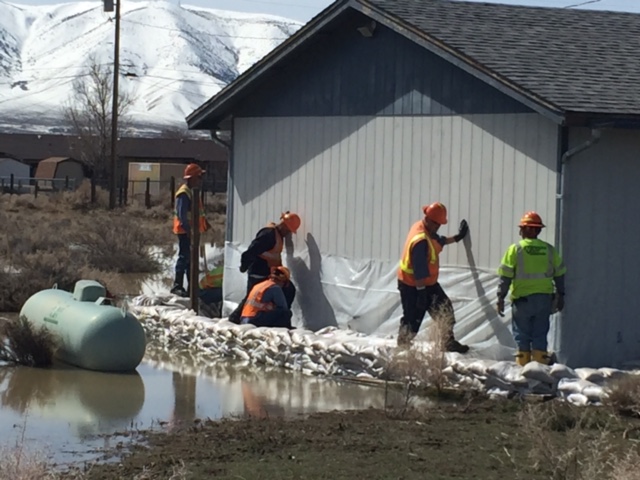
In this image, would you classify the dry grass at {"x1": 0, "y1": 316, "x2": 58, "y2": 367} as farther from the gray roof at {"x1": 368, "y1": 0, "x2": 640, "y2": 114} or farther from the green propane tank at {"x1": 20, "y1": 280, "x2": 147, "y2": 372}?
the gray roof at {"x1": 368, "y1": 0, "x2": 640, "y2": 114}

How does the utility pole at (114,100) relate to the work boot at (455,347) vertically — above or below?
above

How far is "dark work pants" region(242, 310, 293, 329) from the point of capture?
54.1 feet

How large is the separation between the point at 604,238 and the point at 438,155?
2.36 meters

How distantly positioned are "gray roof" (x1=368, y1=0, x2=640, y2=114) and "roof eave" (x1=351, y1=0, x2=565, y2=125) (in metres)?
0.05

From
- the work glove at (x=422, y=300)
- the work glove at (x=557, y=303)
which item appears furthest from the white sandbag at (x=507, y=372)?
the work glove at (x=422, y=300)

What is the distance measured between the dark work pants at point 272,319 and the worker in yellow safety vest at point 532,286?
3.52 m

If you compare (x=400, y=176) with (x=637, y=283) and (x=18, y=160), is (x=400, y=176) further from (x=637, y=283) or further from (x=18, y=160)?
(x=18, y=160)

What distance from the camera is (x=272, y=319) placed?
16.5 m

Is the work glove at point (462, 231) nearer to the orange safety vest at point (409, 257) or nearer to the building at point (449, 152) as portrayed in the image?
the building at point (449, 152)

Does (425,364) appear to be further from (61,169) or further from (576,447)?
(61,169)

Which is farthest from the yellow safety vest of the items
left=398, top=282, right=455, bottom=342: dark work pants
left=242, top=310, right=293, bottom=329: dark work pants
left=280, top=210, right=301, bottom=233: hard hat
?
left=280, top=210, right=301, bottom=233: hard hat

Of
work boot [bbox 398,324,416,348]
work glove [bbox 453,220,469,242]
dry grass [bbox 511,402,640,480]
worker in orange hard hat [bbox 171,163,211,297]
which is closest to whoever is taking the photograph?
dry grass [bbox 511,402,640,480]

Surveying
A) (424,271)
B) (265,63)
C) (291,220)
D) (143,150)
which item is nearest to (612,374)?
(424,271)

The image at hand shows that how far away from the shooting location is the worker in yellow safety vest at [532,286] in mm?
13664
